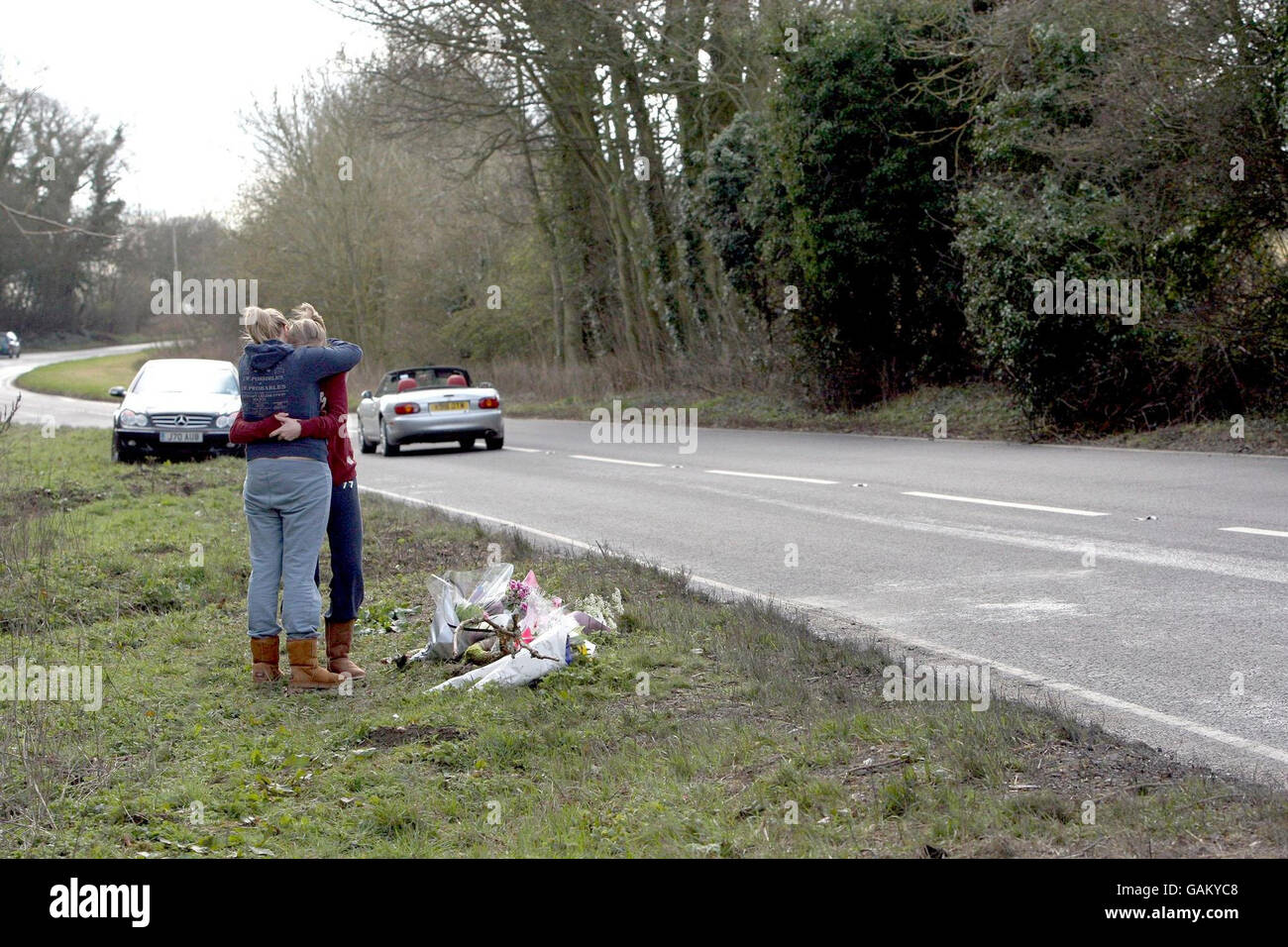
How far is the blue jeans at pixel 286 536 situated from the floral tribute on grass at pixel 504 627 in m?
0.67

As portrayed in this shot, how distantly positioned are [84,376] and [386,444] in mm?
46114

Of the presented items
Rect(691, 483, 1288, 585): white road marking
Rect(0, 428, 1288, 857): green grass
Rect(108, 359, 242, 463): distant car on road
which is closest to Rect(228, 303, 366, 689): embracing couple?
Rect(0, 428, 1288, 857): green grass

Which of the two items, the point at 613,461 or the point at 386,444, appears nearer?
the point at 613,461

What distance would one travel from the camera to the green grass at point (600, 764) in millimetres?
4355

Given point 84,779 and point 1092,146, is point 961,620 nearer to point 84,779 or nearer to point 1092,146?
point 84,779

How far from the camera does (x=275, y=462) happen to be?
719 cm

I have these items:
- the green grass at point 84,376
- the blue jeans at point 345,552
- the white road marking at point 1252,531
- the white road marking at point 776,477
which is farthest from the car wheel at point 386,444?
the green grass at point 84,376

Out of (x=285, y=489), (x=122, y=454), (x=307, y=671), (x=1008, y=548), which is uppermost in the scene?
(x=285, y=489)

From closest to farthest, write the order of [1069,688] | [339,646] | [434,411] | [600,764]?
1. [600,764]
2. [1069,688]
3. [339,646]
4. [434,411]

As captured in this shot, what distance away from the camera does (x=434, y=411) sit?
77.4 feet

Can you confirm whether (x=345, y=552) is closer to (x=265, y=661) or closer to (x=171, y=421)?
(x=265, y=661)

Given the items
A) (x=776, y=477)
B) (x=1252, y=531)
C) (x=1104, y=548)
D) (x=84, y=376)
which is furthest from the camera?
(x=84, y=376)

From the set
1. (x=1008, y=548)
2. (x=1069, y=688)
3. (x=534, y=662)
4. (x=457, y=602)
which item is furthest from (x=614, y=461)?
(x=1069, y=688)
